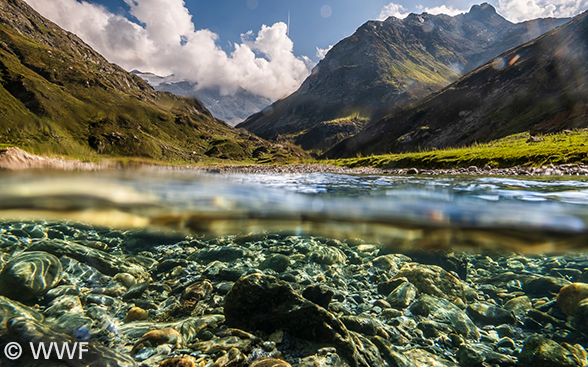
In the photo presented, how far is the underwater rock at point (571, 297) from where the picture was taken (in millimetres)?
4543

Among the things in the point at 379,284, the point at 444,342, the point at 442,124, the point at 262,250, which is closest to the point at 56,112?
the point at 262,250

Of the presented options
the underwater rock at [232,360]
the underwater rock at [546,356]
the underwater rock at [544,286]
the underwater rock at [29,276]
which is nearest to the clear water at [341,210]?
the underwater rock at [544,286]

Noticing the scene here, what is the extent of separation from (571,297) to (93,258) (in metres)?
10.1

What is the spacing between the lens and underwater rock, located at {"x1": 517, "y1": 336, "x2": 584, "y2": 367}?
3486mm

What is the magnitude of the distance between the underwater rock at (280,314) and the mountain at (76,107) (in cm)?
582

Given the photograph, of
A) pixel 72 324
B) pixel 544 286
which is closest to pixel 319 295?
pixel 72 324

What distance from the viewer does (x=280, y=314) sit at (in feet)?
13.1

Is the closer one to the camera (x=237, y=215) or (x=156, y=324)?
(x=156, y=324)

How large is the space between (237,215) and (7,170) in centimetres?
823

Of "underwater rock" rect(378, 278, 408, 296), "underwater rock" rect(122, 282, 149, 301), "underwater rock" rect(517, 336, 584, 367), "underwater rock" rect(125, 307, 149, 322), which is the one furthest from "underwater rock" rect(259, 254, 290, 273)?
"underwater rock" rect(517, 336, 584, 367)

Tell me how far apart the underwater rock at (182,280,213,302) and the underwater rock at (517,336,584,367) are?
17.2ft

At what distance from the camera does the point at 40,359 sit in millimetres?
2656

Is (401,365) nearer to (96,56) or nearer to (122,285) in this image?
(122,285)

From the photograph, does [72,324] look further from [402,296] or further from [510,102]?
[510,102]
